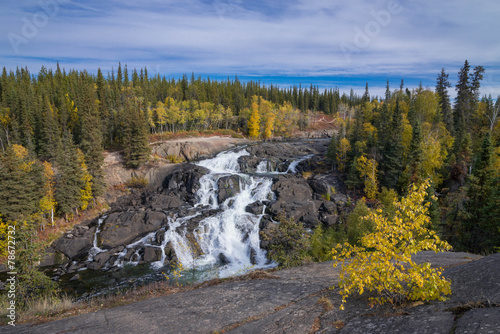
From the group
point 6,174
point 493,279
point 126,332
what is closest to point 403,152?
point 493,279

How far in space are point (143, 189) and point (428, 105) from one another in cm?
5122

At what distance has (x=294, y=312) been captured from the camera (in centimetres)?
731

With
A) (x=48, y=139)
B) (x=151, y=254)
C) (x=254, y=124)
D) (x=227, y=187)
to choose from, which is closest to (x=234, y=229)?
(x=151, y=254)

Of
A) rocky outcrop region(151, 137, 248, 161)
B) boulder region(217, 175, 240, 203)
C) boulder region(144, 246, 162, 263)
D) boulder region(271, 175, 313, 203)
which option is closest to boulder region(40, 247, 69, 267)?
boulder region(144, 246, 162, 263)

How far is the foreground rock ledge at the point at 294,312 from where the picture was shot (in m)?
5.18

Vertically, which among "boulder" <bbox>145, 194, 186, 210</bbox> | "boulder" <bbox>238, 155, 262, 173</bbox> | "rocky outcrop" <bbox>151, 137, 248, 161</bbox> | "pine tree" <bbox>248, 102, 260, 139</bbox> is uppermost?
"pine tree" <bbox>248, 102, 260, 139</bbox>

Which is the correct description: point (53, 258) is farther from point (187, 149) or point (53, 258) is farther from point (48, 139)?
point (48, 139)

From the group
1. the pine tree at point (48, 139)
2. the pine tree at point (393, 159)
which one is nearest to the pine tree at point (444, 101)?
the pine tree at point (393, 159)

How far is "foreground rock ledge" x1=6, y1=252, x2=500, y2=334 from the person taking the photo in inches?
204

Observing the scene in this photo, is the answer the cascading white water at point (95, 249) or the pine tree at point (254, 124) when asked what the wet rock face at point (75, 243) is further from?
the pine tree at point (254, 124)

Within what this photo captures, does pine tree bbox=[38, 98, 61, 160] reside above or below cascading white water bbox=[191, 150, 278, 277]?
above

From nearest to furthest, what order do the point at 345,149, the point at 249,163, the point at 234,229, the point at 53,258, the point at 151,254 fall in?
the point at 151,254, the point at 53,258, the point at 234,229, the point at 345,149, the point at 249,163

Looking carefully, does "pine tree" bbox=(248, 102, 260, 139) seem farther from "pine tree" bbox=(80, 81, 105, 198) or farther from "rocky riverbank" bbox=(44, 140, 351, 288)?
"pine tree" bbox=(80, 81, 105, 198)

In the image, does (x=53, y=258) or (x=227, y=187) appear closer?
(x=53, y=258)
